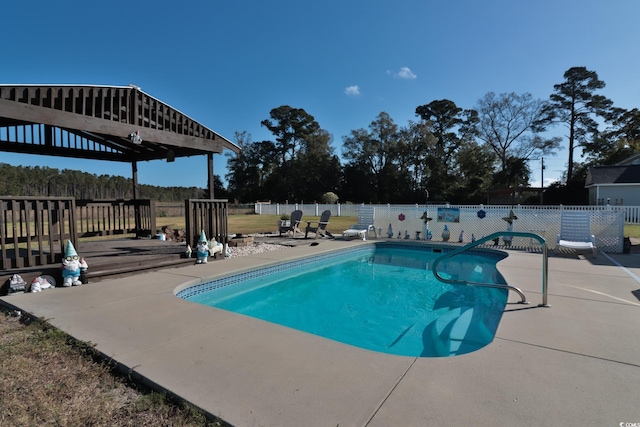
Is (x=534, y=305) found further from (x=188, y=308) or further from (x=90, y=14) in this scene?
(x=90, y=14)

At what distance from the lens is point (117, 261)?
5.45 meters

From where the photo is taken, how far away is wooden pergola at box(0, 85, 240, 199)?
189 inches

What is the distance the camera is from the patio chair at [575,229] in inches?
324

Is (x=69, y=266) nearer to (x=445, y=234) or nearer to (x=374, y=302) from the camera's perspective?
(x=374, y=302)

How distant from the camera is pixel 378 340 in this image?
3979 millimetres

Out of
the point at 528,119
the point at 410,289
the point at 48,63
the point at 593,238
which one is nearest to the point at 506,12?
the point at 593,238

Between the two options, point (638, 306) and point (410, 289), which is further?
point (410, 289)

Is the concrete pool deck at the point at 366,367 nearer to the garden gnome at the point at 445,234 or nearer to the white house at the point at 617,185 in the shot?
the garden gnome at the point at 445,234

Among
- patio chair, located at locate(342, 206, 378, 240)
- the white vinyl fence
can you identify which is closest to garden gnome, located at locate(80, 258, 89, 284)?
patio chair, located at locate(342, 206, 378, 240)

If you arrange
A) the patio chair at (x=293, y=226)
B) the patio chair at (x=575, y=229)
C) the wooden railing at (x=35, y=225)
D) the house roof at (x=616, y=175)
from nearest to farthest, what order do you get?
1. the wooden railing at (x=35, y=225)
2. the patio chair at (x=575, y=229)
3. the patio chair at (x=293, y=226)
4. the house roof at (x=616, y=175)

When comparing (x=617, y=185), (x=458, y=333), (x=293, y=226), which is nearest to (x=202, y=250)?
(x=458, y=333)

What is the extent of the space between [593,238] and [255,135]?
41.4 m

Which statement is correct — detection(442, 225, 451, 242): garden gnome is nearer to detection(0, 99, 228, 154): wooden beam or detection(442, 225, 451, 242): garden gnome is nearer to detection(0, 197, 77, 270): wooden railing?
detection(0, 99, 228, 154): wooden beam

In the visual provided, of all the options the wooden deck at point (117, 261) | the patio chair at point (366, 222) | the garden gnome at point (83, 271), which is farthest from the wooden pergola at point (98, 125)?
the patio chair at point (366, 222)
